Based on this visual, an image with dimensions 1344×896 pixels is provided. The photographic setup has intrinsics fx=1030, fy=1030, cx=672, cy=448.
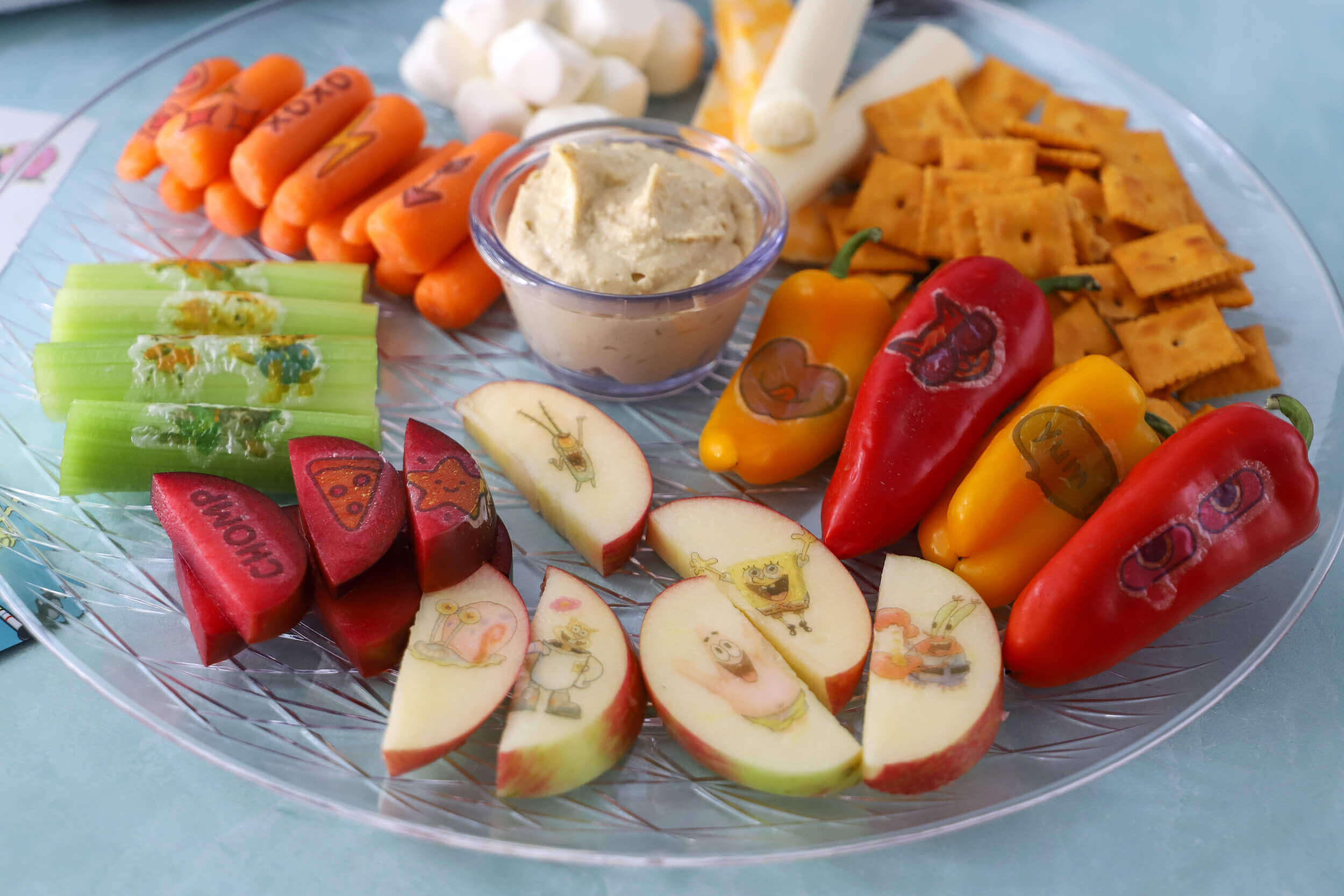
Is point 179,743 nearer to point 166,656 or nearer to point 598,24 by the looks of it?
point 166,656

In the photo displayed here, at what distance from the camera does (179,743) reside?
1.62 metres

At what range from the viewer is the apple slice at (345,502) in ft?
5.39

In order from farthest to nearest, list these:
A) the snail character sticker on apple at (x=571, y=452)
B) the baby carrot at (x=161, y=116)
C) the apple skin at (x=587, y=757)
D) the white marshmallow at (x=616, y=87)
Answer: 1. the white marshmallow at (x=616, y=87)
2. the baby carrot at (x=161, y=116)
3. the snail character sticker on apple at (x=571, y=452)
4. the apple skin at (x=587, y=757)

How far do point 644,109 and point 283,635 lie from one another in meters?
1.91

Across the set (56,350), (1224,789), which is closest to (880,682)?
(1224,789)

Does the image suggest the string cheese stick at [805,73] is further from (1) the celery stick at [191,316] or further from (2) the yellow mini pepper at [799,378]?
(1) the celery stick at [191,316]

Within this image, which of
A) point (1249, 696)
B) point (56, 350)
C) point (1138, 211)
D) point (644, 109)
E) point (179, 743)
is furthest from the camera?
point (644, 109)

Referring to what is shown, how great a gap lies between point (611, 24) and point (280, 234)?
3.44ft

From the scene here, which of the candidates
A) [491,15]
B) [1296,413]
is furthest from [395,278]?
[1296,413]

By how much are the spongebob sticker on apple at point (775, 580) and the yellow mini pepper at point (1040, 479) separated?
0.90 feet

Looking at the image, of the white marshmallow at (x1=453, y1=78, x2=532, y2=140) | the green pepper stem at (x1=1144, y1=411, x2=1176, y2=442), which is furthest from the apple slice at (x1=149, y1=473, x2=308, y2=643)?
the green pepper stem at (x1=1144, y1=411, x2=1176, y2=442)

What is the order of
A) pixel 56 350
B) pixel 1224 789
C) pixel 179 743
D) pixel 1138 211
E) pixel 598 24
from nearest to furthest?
pixel 179 743
pixel 1224 789
pixel 56 350
pixel 1138 211
pixel 598 24

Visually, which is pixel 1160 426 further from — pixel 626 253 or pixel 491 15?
pixel 491 15

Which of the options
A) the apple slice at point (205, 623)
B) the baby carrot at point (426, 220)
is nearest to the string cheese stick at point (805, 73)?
the baby carrot at point (426, 220)
